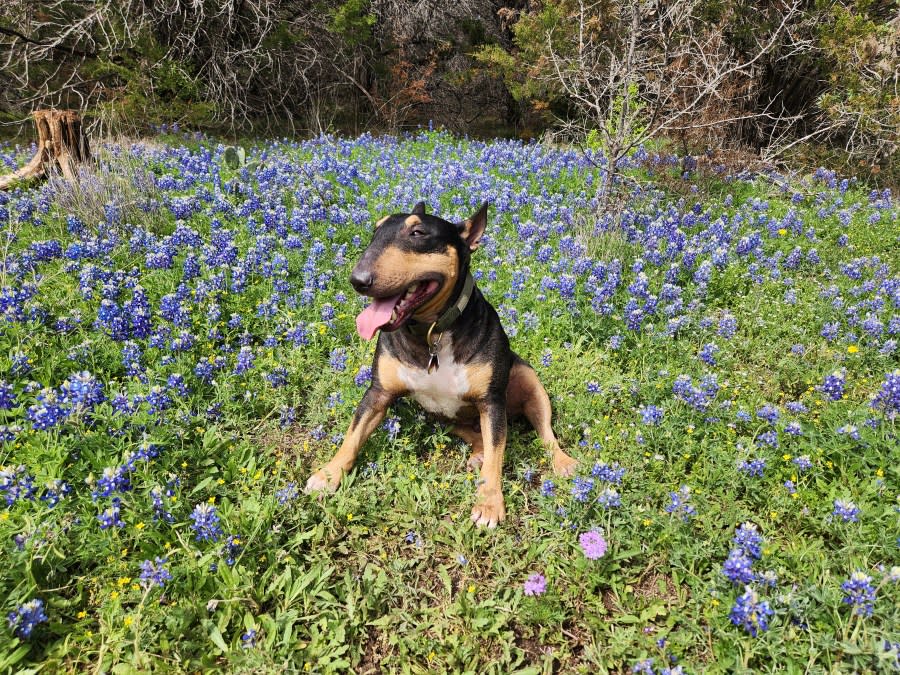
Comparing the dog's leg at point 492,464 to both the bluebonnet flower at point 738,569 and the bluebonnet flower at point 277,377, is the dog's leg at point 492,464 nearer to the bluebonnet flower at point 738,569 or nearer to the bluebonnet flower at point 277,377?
the bluebonnet flower at point 738,569

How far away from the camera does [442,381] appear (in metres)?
2.85

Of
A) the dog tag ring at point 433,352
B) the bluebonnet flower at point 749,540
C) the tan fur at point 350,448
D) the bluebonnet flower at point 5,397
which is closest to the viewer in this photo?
the bluebonnet flower at point 749,540

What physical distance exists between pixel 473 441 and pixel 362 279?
150cm

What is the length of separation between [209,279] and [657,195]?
5886mm

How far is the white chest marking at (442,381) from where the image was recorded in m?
2.82

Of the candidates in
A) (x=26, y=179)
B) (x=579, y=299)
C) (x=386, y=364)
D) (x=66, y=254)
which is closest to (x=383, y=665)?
(x=386, y=364)

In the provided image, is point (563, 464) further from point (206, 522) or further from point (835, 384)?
point (206, 522)

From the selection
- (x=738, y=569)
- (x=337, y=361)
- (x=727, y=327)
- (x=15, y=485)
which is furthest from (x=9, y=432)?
(x=727, y=327)

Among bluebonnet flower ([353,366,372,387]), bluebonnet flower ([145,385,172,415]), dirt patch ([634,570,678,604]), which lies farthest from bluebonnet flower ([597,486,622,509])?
bluebonnet flower ([145,385,172,415])

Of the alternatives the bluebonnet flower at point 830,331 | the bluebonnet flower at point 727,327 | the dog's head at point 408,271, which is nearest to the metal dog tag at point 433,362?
the dog's head at point 408,271

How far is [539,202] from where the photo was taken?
6.94 metres

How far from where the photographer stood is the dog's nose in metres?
2.30

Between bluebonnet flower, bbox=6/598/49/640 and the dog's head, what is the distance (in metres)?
1.62

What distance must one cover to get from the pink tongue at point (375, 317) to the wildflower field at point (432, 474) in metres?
1.02
